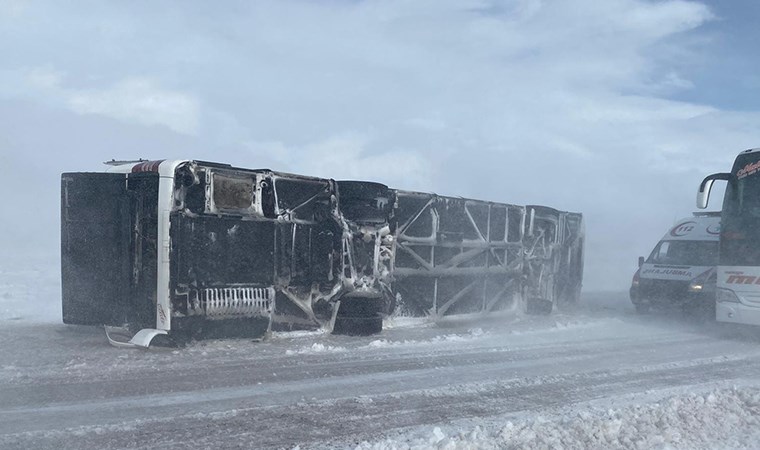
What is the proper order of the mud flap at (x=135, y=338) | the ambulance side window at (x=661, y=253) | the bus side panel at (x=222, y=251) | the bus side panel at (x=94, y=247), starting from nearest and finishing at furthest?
the mud flap at (x=135, y=338) < the bus side panel at (x=222, y=251) < the bus side panel at (x=94, y=247) < the ambulance side window at (x=661, y=253)

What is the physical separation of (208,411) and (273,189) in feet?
14.8

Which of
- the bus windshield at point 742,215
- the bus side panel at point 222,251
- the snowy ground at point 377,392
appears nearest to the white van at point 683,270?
the bus windshield at point 742,215

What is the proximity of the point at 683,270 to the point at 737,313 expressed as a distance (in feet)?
11.3

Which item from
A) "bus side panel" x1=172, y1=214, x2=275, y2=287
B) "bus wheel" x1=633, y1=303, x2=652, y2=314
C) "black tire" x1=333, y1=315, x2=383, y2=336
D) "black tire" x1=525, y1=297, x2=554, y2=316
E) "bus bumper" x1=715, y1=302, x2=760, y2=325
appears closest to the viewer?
"bus side panel" x1=172, y1=214, x2=275, y2=287

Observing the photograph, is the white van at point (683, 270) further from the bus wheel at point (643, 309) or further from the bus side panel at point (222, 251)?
the bus side panel at point (222, 251)

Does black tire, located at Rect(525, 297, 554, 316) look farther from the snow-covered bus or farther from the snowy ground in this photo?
the snow-covered bus

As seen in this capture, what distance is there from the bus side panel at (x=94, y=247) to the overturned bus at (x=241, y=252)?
2cm

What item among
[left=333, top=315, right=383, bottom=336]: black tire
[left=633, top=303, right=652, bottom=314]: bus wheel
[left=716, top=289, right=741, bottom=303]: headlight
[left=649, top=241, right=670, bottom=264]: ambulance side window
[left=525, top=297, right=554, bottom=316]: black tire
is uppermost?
[left=649, top=241, right=670, bottom=264]: ambulance side window

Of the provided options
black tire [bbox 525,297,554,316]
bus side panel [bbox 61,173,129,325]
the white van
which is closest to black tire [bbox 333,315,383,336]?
bus side panel [bbox 61,173,129,325]

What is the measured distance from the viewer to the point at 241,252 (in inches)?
384

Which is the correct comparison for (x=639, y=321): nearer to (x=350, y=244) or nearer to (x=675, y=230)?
(x=675, y=230)

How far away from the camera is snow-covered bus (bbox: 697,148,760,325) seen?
12.1 meters

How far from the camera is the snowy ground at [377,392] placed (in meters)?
5.56

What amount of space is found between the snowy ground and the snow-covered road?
22mm
